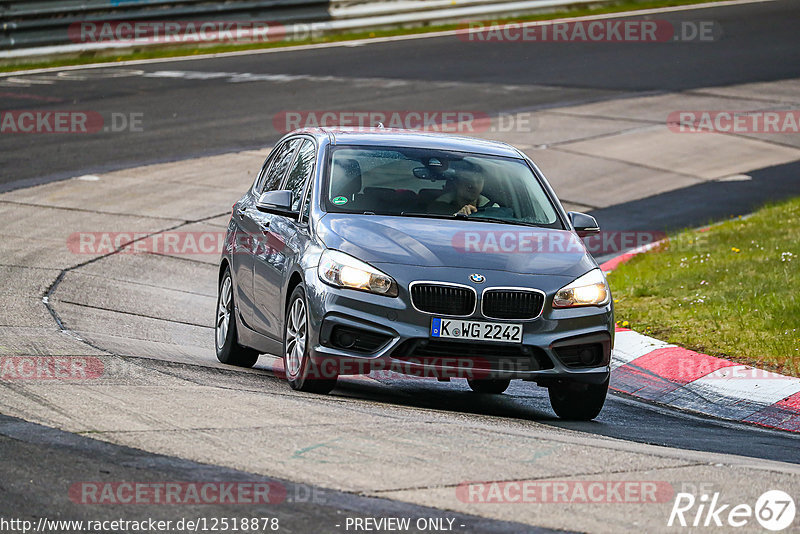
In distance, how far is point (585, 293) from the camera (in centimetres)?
Answer: 805

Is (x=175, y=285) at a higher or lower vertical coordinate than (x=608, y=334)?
lower

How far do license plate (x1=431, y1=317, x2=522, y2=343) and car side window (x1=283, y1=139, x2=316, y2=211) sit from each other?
1.63 meters

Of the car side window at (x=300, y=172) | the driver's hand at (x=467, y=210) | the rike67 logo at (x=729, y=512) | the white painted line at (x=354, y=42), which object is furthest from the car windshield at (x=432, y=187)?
the white painted line at (x=354, y=42)

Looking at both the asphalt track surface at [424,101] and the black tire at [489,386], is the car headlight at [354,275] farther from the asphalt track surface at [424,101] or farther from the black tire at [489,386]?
the black tire at [489,386]

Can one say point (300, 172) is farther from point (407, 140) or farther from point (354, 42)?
point (354, 42)

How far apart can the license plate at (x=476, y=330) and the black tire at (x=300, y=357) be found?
2.33ft

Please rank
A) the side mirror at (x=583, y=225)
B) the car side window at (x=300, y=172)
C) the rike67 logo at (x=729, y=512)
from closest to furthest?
the rike67 logo at (x=729, y=512) → the side mirror at (x=583, y=225) → the car side window at (x=300, y=172)

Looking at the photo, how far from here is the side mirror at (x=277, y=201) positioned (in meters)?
8.76

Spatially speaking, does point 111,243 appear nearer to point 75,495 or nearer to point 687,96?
point 75,495

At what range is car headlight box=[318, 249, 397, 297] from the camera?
305 inches

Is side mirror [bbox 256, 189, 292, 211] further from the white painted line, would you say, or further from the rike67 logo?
the white painted line

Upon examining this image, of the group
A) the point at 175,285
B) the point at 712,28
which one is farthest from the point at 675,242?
the point at 712,28

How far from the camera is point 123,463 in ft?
19.1

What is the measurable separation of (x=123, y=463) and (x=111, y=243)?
901 cm
